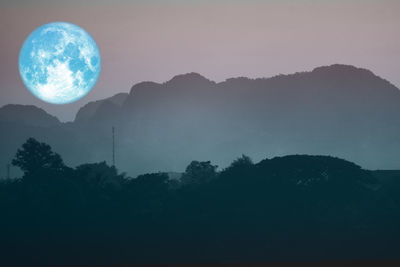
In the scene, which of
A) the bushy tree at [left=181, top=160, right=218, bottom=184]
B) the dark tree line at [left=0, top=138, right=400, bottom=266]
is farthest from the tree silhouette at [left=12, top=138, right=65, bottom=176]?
the bushy tree at [left=181, top=160, right=218, bottom=184]

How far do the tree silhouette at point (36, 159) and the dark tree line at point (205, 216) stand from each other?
15 centimetres

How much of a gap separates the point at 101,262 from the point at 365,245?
26744mm

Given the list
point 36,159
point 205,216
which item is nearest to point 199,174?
point 205,216

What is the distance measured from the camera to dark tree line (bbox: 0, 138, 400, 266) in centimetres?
6900

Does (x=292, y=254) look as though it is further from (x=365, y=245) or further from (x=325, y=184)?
(x=325, y=184)

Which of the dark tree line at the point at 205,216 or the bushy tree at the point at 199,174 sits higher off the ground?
the bushy tree at the point at 199,174

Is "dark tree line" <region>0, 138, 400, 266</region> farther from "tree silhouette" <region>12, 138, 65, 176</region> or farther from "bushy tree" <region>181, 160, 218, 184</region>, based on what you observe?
"bushy tree" <region>181, 160, 218, 184</region>

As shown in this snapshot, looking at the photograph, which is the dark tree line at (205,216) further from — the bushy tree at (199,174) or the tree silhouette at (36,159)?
the bushy tree at (199,174)

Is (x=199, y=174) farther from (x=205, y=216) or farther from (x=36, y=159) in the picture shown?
(x=36, y=159)

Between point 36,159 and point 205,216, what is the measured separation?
29770 millimetres

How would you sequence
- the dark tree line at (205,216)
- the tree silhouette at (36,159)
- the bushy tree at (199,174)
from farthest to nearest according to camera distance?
the bushy tree at (199,174) → the tree silhouette at (36,159) → the dark tree line at (205,216)

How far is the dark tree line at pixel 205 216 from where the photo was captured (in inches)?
2717

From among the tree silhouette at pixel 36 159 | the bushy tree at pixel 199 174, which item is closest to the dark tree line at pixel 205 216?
the tree silhouette at pixel 36 159

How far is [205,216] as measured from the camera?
279ft
